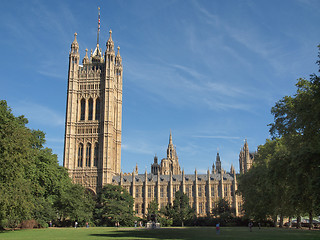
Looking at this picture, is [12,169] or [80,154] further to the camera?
[80,154]

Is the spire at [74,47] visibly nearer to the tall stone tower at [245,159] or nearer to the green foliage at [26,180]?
the green foliage at [26,180]

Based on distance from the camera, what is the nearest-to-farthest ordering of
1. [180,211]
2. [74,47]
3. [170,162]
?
1. [180,211]
2. [74,47]
3. [170,162]

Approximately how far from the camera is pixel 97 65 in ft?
339

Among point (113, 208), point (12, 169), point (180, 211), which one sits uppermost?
point (12, 169)

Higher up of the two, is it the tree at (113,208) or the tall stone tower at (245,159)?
the tall stone tower at (245,159)

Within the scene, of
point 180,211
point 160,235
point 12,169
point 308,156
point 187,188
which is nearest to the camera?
point 308,156

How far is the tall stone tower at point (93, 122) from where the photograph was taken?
9350cm

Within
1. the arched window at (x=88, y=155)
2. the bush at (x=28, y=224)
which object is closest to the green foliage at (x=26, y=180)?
the bush at (x=28, y=224)

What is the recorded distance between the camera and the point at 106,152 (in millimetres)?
93688

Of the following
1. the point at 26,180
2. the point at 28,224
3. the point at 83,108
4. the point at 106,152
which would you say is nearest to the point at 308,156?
the point at 26,180

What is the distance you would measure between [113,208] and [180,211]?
13415mm

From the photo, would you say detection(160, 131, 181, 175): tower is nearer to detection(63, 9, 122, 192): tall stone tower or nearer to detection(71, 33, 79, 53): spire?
detection(63, 9, 122, 192): tall stone tower

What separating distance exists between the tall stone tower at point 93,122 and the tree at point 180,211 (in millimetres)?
25212

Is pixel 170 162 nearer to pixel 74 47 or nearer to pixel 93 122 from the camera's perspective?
pixel 93 122
